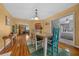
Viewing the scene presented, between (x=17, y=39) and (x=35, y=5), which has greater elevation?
(x=35, y=5)

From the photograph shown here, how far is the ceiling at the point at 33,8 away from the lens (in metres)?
2.00

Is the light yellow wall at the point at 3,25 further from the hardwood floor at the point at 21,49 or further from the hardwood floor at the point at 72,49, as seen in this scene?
the hardwood floor at the point at 72,49

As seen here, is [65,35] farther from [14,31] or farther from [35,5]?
[14,31]

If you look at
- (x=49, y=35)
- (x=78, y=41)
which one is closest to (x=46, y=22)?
(x=49, y=35)

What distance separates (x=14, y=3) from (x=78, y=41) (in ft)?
4.67

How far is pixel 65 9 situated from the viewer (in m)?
2.01

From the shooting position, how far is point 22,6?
6.59 ft

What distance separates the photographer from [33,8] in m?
2.02

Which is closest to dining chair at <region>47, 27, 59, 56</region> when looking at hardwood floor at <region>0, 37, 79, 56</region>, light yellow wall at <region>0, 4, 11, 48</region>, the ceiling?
hardwood floor at <region>0, 37, 79, 56</region>

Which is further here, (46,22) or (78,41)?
(46,22)

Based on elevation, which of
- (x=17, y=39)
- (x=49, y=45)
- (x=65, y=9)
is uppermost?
(x=65, y=9)

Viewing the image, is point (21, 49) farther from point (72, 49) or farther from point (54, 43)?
point (72, 49)

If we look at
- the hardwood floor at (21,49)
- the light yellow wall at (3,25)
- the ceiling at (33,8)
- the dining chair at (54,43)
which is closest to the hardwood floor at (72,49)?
the hardwood floor at (21,49)

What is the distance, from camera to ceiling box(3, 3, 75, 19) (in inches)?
78.9
